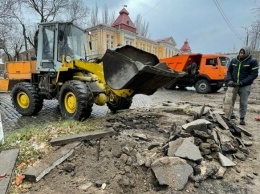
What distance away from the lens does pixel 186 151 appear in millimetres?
3326

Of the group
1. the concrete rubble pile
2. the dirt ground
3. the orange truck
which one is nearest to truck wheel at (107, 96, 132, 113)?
the concrete rubble pile

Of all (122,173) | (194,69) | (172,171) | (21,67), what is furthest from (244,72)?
(194,69)

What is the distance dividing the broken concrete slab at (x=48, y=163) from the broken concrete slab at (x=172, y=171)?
50.0 inches

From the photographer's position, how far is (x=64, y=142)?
3754 mm

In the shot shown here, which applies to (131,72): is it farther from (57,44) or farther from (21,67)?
(21,67)

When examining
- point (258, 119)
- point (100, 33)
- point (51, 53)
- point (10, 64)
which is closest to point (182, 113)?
point (258, 119)

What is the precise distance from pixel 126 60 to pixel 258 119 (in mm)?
4587

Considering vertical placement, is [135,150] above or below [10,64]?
below

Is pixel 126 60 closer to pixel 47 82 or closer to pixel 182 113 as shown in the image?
pixel 182 113

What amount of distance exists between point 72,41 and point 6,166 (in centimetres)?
436

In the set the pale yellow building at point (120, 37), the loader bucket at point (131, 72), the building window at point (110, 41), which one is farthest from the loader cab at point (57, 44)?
the building window at point (110, 41)

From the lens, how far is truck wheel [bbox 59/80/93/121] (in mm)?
5309

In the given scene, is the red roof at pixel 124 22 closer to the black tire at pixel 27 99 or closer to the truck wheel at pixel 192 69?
the truck wheel at pixel 192 69

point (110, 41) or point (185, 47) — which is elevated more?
point (185, 47)
